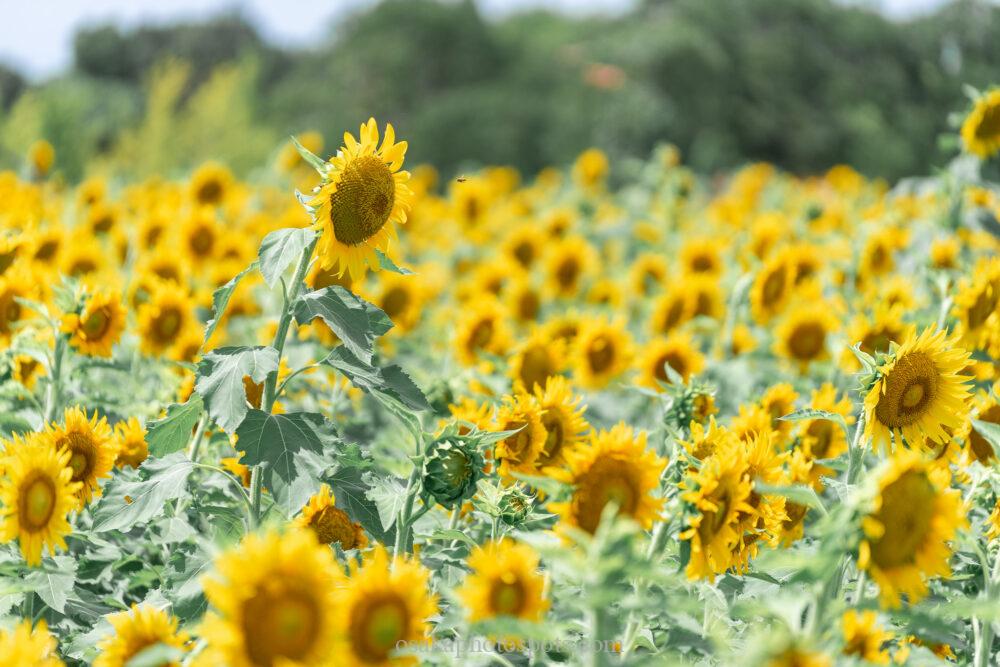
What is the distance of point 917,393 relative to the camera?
219 centimetres

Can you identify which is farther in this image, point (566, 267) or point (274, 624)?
point (566, 267)

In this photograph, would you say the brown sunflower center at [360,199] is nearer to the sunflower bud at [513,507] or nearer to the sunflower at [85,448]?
the sunflower bud at [513,507]

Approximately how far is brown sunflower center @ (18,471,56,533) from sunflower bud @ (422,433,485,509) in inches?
28.3

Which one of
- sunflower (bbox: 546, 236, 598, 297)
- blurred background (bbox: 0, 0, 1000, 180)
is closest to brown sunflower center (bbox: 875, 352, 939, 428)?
sunflower (bbox: 546, 236, 598, 297)

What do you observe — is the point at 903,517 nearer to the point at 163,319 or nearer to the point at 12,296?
the point at 12,296

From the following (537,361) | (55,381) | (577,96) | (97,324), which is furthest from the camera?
(577,96)

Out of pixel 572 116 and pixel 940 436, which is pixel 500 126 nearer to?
pixel 572 116

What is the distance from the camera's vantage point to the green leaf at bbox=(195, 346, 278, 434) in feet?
6.33

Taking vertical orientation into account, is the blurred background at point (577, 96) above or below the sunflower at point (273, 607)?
above

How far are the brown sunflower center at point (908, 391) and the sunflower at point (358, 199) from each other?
3.73 ft

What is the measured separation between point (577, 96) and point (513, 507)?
1533 centimetres

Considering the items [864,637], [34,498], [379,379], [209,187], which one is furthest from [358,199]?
[209,187]

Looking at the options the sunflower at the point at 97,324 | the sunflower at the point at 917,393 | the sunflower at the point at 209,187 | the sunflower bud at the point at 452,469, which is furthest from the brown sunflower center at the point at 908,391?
the sunflower at the point at 209,187

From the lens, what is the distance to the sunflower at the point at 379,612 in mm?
1491
